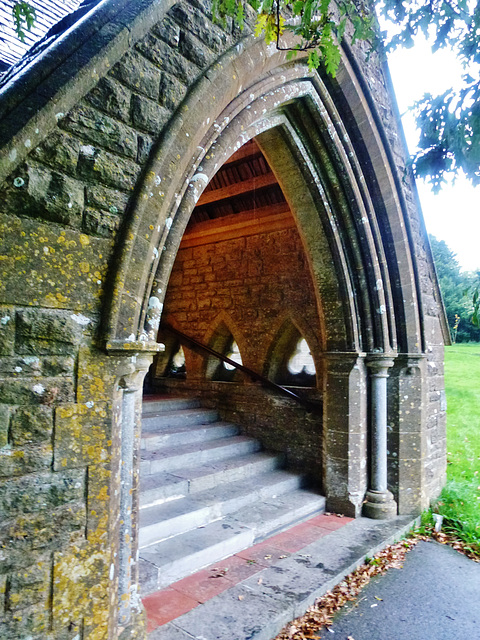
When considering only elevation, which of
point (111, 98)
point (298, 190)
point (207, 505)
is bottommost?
point (207, 505)

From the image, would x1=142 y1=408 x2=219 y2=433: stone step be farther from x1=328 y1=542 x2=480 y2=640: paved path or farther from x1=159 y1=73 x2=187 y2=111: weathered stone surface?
x1=159 y1=73 x2=187 y2=111: weathered stone surface

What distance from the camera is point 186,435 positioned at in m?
4.40

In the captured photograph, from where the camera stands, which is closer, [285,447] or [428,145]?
[428,145]

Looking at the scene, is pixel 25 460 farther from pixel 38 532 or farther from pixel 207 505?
pixel 207 505

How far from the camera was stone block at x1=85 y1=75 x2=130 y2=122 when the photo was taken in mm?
1800

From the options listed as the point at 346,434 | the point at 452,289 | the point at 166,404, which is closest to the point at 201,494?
the point at 346,434

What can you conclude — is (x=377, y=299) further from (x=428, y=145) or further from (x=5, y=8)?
(x=5, y=8)

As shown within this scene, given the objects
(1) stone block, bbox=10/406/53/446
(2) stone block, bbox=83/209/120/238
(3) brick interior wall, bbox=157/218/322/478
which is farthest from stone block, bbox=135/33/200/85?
(3) brick interior wall, bbox=157/218/322/478

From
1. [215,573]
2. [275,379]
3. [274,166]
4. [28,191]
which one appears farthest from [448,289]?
[28,191]

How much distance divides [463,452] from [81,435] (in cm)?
599

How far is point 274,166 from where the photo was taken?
3891 mm

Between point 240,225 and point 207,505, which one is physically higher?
point 240,225

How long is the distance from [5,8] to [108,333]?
2149 mm

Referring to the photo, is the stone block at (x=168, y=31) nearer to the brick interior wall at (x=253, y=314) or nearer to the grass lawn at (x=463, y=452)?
the brick interior wall at (x=253, y=314)
